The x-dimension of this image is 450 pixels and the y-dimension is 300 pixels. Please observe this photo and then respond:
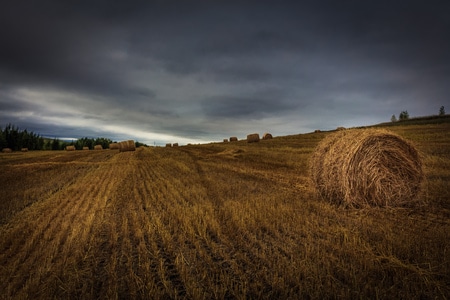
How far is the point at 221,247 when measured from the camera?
4586 mm

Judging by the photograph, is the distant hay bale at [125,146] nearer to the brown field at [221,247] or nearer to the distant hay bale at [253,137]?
the distant hay bale at [253,137]

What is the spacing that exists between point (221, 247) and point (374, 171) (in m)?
5.21

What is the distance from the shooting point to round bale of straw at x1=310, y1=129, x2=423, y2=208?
24.0ft

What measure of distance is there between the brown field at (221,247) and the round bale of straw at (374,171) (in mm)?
459

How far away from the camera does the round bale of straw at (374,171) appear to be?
24.0ft

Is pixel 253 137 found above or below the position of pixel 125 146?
above

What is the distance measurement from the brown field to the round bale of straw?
0.46m

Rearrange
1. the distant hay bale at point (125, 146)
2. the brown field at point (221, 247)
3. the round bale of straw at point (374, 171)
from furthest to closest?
the distant hay bale at point (125, 146) → the round bale of straw at point (374, 171) → the brown field at point (221, 247)

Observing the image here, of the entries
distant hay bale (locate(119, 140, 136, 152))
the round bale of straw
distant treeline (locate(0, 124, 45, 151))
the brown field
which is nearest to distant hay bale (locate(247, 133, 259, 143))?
distant hay bale (locate(119, 140, 136, 152))

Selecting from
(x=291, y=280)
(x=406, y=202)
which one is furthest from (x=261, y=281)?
(x=406, y=202)

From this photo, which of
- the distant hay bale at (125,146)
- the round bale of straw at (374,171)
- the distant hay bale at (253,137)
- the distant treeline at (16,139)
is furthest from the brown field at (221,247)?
the distant treeline at (16,139)

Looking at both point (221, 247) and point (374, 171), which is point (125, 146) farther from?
point (221, 247)

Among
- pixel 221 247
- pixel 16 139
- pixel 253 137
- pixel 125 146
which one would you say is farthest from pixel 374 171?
pixel 16 139

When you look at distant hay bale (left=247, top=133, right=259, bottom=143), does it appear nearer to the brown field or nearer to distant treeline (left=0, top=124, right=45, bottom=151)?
the brown field
